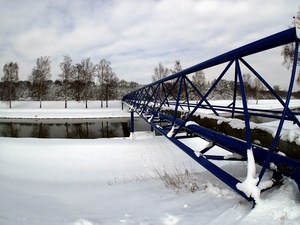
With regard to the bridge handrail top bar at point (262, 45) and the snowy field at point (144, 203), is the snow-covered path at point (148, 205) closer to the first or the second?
the snowy field at point (144, 203)

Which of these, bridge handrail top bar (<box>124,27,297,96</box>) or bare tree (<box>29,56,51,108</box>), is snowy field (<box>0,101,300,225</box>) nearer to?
bridge handrail top bar (<box>124,27,297,96</box>)

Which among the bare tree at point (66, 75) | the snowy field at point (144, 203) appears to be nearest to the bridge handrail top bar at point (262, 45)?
the snowy field at point (144, 203)

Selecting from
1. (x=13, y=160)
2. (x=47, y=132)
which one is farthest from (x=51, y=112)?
(x=13, y=160)

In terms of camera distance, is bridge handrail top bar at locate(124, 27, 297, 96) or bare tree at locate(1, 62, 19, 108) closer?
bridge handrail top bar at locate(124, 27, 297, 96)

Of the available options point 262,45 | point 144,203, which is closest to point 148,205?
point 144,203

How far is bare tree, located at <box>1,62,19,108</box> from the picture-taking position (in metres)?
33.9

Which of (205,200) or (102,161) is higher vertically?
(205,200)

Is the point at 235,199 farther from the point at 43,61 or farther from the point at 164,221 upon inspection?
the point at 43,61

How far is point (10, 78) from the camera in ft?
112

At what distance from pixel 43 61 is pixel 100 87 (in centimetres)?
1130

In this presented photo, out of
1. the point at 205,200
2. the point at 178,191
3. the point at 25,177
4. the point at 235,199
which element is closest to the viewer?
the point at 235,199

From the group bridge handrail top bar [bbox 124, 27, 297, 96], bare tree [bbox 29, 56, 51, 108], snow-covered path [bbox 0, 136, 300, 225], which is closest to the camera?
bridge handrail top bar [bbox 124, 27, 297, 96]

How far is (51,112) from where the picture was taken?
28438mm

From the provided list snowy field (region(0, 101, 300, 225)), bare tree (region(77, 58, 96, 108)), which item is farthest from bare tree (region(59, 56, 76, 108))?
snowy field (region(0, 101, 300, 225))
